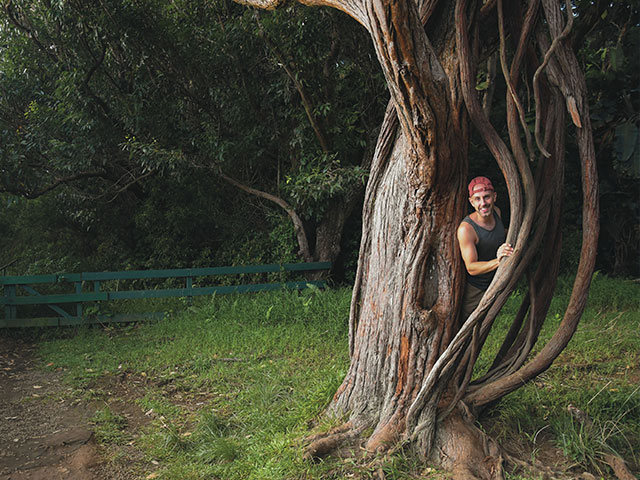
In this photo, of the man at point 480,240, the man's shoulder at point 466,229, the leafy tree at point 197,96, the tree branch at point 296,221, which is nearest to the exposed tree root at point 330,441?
the man at point 480,240

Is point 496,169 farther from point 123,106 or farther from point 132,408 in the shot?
point 132,408

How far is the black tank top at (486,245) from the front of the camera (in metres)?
4.00

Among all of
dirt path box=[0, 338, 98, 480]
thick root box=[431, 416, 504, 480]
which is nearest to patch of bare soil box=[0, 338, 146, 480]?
dirt path box=[0, 338, 98, 480]

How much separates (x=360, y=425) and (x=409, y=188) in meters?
1.89

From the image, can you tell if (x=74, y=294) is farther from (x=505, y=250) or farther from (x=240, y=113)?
(x=505, y=250)

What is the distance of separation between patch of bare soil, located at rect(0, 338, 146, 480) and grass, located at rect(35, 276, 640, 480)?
0.17 metres

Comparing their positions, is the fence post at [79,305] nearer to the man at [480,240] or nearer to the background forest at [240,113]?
the background forest at [240,113]

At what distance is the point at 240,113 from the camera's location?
1060 centimetres

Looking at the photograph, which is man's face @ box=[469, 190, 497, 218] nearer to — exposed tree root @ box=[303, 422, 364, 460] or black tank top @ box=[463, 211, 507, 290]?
black tank top @ box=[463, 211, 507, 290]

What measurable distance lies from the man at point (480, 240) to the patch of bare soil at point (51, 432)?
10.1 feet

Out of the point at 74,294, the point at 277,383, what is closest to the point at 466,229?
the point at 277,383

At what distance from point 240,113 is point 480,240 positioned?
754 centimetres


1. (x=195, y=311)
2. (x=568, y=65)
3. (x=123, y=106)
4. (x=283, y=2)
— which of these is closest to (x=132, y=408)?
(x=195, y=311)

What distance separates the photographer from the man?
3.93 m
